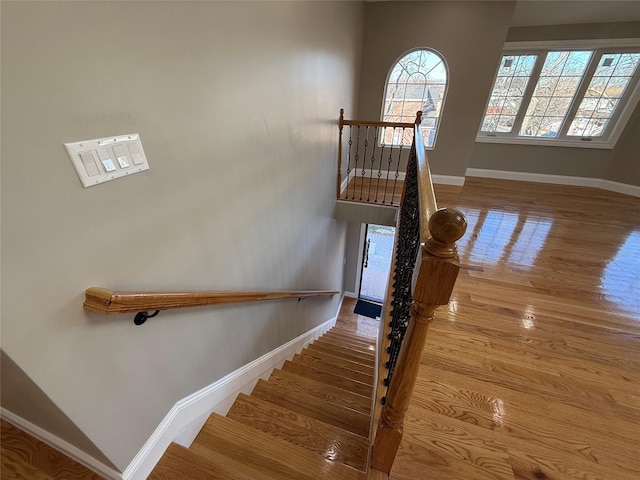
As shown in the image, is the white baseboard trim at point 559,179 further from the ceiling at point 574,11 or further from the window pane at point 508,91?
the ceiling at point 574,11

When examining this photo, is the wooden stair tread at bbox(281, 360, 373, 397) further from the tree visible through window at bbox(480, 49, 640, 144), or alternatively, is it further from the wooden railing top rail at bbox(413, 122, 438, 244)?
the tree visible through window at bbox(480, 49, 640, 144)

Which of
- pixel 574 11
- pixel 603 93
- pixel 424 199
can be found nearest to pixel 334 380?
pixel 424 199

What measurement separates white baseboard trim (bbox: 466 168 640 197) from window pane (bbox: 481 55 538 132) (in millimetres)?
746

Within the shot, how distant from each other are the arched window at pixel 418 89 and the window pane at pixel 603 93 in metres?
2.44

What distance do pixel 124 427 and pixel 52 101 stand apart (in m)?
1.09

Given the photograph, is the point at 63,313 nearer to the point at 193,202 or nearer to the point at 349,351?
the point at 193,202

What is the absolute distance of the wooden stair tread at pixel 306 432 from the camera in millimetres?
1326

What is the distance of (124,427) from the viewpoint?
984 millimetres

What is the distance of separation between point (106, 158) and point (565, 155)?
20.5ft

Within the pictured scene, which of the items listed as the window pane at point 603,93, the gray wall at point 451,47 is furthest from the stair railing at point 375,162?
the window pane at point 603,93

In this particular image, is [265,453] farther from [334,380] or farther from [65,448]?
[334,380]

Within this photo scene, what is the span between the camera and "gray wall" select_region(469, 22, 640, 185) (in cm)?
389

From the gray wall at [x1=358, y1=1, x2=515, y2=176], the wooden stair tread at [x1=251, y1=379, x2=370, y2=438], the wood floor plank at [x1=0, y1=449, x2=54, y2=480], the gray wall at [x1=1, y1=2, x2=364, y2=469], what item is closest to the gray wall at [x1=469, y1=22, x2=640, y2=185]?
the gray wall at [x1=358, y1=1, x2=515, y2=176]

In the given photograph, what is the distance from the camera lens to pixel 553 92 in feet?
14.2
